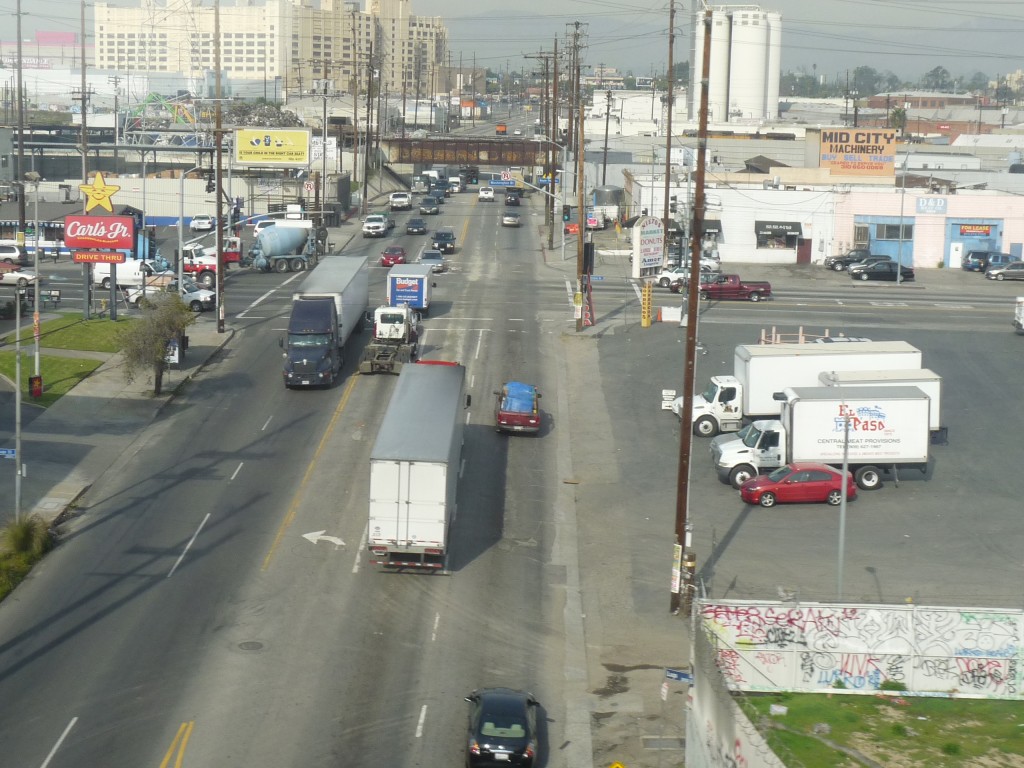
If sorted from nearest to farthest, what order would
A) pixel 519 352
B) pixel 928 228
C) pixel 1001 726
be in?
pixel 1001 726
pixel 519 352
pixel 928 228

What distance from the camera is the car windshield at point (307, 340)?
1734 inches

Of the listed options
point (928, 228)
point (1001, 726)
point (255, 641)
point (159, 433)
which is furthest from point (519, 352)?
point (928, 228)

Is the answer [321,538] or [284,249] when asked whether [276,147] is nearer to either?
[284,249]

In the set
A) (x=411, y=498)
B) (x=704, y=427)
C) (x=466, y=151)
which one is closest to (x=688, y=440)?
(x=411, y=498)

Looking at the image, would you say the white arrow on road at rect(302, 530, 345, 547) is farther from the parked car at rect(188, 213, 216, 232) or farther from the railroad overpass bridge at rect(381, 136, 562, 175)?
the railroad overpass bridge at rect(381, 136, 562, 175)

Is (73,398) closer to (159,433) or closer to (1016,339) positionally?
(159,433)

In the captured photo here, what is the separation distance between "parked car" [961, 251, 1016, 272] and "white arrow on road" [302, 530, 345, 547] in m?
58.5

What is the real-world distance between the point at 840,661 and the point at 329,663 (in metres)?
Answer: 9.67

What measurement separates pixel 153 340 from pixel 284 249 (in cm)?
3050

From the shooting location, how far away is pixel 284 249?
7212 cm

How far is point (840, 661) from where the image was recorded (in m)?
22.6

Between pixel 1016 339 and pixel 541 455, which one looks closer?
pixel 541 455

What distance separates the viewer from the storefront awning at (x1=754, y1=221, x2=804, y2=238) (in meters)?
79.5

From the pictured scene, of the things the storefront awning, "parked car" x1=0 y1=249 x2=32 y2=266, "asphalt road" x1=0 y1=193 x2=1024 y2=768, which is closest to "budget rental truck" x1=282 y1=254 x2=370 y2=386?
"asphalt road" x1=0 y1=193 x2=1024 y2=768
